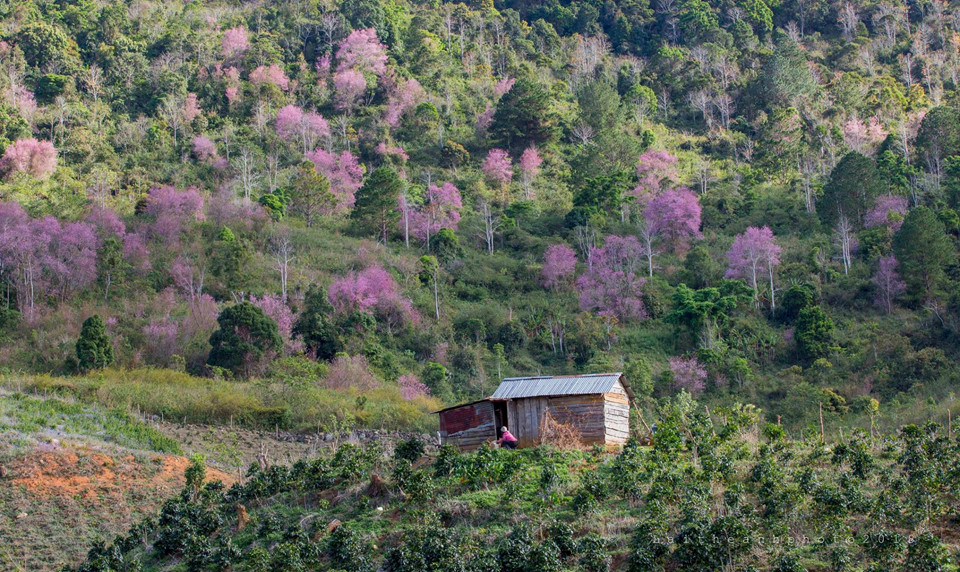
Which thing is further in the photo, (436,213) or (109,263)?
(436,213)

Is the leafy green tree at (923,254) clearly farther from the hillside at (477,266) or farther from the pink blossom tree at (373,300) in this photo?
the pink blossom tree at (373,300)

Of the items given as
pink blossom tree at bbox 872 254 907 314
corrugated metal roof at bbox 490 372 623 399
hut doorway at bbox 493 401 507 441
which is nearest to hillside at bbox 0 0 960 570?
pink blossom tree at bbox 872 254 907 314

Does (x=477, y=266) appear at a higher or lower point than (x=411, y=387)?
higher

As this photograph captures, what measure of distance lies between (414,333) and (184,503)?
22.0 meters

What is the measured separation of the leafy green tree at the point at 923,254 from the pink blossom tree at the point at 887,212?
193 inches

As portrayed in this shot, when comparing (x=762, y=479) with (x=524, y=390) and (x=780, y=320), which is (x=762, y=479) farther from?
(x=780, y=320)

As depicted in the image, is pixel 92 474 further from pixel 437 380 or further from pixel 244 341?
pixel 437 380

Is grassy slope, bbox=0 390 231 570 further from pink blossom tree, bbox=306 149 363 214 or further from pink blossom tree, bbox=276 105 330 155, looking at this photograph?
pink blossom tree, bbox=276 105 330 155

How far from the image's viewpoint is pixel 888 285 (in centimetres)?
4394

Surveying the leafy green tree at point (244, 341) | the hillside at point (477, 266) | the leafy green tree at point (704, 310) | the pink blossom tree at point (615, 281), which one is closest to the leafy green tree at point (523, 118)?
the hillside at point (477, 266)

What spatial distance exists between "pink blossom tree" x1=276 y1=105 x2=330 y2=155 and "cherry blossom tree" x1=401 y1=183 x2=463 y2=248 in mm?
10868

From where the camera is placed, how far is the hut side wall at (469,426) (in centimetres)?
2445

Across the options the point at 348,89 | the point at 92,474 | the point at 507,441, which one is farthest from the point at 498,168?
the point at 507,441

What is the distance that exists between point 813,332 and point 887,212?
12069 millimetres
